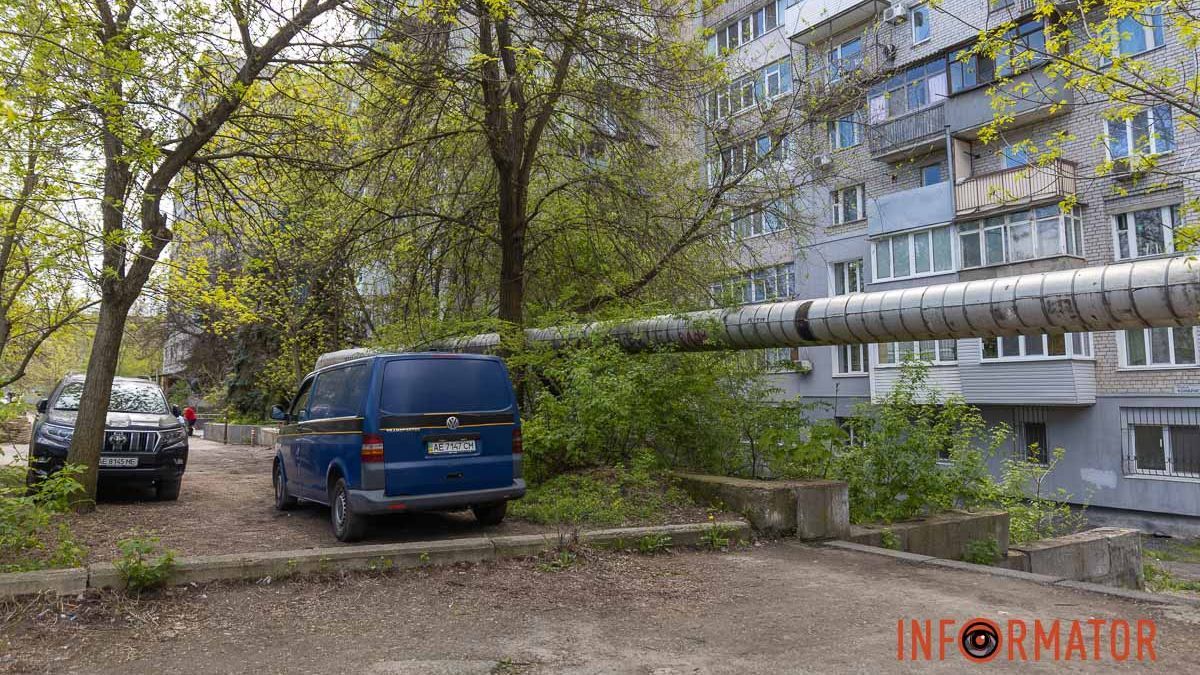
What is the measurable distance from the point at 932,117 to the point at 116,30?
75.5ft

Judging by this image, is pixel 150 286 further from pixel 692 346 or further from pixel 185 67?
pixel 692 346

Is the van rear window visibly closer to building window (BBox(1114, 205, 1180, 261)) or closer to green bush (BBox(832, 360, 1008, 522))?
green bush (BBox(832, 360, 1008, 522))

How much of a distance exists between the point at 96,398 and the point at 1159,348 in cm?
2375

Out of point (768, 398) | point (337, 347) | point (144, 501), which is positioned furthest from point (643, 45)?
point (337, 347)

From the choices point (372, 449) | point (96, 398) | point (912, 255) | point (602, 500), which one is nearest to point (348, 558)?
point (372, 449)

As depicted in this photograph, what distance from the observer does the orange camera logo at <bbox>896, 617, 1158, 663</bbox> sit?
455 centimetres

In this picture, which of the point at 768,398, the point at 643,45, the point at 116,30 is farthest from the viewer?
the point at 643,45

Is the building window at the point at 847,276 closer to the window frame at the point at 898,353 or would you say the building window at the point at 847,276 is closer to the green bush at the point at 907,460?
the window frame at the point at 898,353

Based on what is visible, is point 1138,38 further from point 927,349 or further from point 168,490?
point 168,490

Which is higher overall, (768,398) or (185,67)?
(185,67)

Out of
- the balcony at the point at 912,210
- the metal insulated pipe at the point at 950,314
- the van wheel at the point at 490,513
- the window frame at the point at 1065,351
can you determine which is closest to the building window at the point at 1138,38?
the balcony at the point at 912,210

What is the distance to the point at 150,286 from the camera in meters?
12.7

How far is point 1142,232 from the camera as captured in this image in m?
20.9

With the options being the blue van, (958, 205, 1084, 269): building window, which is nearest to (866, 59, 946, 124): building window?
(958, 205, 1084, 269): building window
